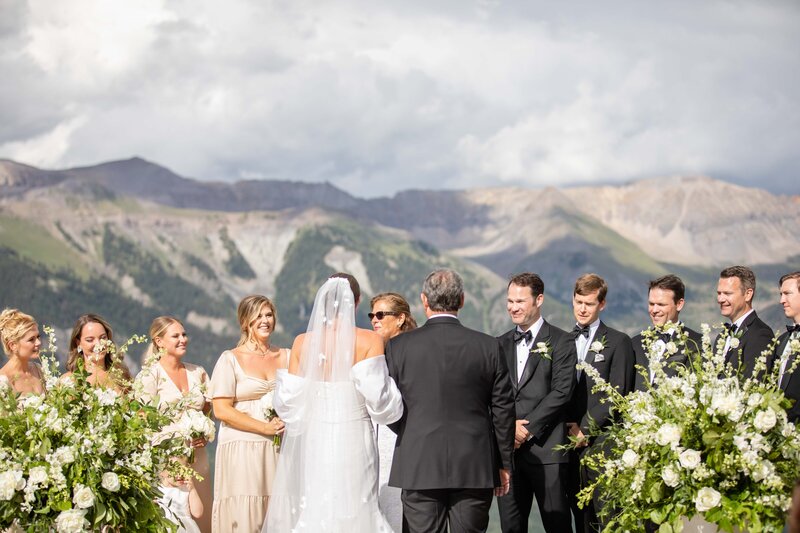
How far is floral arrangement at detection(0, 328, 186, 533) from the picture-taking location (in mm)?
6414

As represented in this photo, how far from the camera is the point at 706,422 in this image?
21.2 ft

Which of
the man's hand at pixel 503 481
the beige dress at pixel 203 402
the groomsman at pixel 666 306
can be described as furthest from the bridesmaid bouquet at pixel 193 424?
the groomsman at pixel 666 306

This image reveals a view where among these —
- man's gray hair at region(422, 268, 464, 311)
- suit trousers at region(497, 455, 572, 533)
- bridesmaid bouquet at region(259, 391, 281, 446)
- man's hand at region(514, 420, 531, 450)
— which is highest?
man's gray hair at region(422, 268, 464, 311)

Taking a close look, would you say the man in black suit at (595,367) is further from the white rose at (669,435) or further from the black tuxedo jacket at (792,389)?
the white rose at (669,435)

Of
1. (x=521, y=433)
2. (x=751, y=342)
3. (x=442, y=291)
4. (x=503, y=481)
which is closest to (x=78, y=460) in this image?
(x=442, y=291)

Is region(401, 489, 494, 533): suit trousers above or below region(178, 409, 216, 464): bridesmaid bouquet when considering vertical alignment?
below

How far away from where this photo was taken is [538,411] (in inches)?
334

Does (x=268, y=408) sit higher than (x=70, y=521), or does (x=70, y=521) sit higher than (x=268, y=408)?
(x=268, y=408)

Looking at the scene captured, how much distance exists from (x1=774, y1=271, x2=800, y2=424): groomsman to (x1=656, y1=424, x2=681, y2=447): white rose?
131 centimetres

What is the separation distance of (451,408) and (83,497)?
2.68 m

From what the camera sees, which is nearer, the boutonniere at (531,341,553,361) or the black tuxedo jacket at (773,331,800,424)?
the black tuxedo jacket at (773,331,800,424)

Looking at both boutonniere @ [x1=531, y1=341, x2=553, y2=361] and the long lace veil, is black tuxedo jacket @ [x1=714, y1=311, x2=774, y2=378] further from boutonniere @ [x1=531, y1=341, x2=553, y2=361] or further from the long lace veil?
the long lace veil

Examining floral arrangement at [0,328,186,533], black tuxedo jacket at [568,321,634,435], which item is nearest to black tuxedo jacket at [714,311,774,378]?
black tuxedo jacket at [568,321,634,435]

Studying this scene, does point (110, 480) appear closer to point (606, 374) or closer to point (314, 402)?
point (314, 402)
